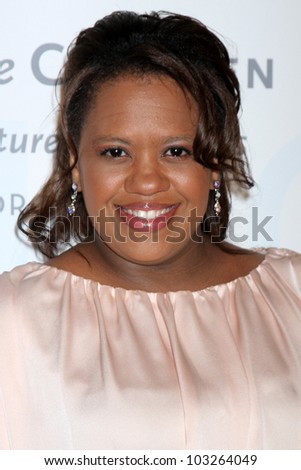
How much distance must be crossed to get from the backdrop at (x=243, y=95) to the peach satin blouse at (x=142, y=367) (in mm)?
351

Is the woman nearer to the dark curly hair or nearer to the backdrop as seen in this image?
the dark curly hair

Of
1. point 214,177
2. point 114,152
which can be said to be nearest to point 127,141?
point 114,152

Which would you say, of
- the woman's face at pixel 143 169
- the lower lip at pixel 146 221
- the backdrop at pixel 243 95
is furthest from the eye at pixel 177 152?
the backdrop at pixel 243 95

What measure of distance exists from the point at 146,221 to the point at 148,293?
0.18 meters

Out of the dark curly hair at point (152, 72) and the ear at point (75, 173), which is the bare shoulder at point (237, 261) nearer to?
the dark curly hair at point (152, 72)

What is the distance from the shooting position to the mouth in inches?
66.5

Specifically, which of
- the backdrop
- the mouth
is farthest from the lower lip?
the backdrop

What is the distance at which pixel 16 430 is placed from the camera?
1643 mm

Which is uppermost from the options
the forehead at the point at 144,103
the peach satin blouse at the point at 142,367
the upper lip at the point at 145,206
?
the forehead at the point at 144,103

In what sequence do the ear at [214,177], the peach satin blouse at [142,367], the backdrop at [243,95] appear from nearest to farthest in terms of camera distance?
the peach satin blouse at [142,367]
the ear at [214,177]
the backdrop at [243,95]

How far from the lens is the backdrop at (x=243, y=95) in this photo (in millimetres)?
2002

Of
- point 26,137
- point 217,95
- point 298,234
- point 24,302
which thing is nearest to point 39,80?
point 26,137

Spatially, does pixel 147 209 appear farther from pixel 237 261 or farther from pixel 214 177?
pixel 237 261
